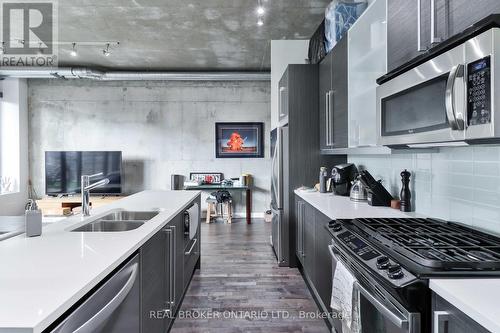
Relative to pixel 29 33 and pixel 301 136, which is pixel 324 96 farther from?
pixel 29 33

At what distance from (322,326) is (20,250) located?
203 cm

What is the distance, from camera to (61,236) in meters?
1.52

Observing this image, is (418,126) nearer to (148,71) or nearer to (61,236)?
(61,236)

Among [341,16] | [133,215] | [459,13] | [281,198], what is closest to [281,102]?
[281,198]

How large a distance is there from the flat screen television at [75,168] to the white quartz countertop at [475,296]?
241 inches

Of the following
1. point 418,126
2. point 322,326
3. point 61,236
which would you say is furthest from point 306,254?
point 61,236

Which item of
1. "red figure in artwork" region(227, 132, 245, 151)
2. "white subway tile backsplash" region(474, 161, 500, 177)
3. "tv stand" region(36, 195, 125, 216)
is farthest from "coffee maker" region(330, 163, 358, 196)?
"tv stand" region(36, 195, 125, 216)

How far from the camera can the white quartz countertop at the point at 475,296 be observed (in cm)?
76

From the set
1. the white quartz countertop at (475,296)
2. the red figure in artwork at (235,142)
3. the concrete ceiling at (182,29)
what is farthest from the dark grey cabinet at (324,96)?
the red figure in artwork at (235,142)

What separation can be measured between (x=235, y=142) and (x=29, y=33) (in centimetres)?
375

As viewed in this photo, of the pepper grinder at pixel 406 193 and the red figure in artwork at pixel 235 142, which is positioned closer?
the pepper grinder at pixel 406 193

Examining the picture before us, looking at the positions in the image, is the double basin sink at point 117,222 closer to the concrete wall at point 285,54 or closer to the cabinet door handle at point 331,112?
the cabinet door handle at point 331,112

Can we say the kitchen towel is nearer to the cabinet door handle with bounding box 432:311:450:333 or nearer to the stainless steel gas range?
the stainless steel gas range

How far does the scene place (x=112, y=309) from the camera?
3.43ft
